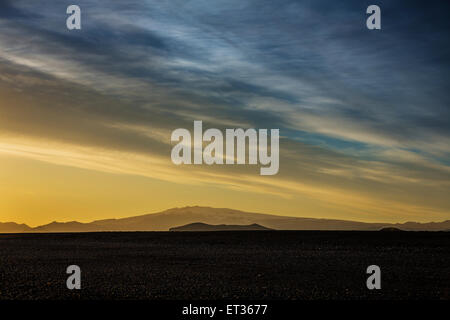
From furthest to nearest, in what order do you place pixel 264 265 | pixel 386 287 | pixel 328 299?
pixel 264 265 < pixel 386 287 < pixel 328 299

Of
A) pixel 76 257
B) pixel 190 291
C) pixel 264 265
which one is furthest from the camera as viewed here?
pixel 76 257

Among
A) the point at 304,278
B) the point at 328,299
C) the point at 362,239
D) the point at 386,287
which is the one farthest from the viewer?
the point at 362,239

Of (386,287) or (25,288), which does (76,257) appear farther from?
(386,287)

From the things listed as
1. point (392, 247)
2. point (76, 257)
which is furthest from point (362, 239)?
point (76, 257)

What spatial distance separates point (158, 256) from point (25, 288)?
15842mm

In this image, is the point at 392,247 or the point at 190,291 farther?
the point at 392,247

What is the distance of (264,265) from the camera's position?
30234 millimetres

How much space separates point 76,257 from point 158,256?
17.8 ft

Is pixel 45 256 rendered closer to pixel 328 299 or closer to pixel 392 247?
pixel 328 299

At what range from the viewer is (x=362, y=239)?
172 feet
